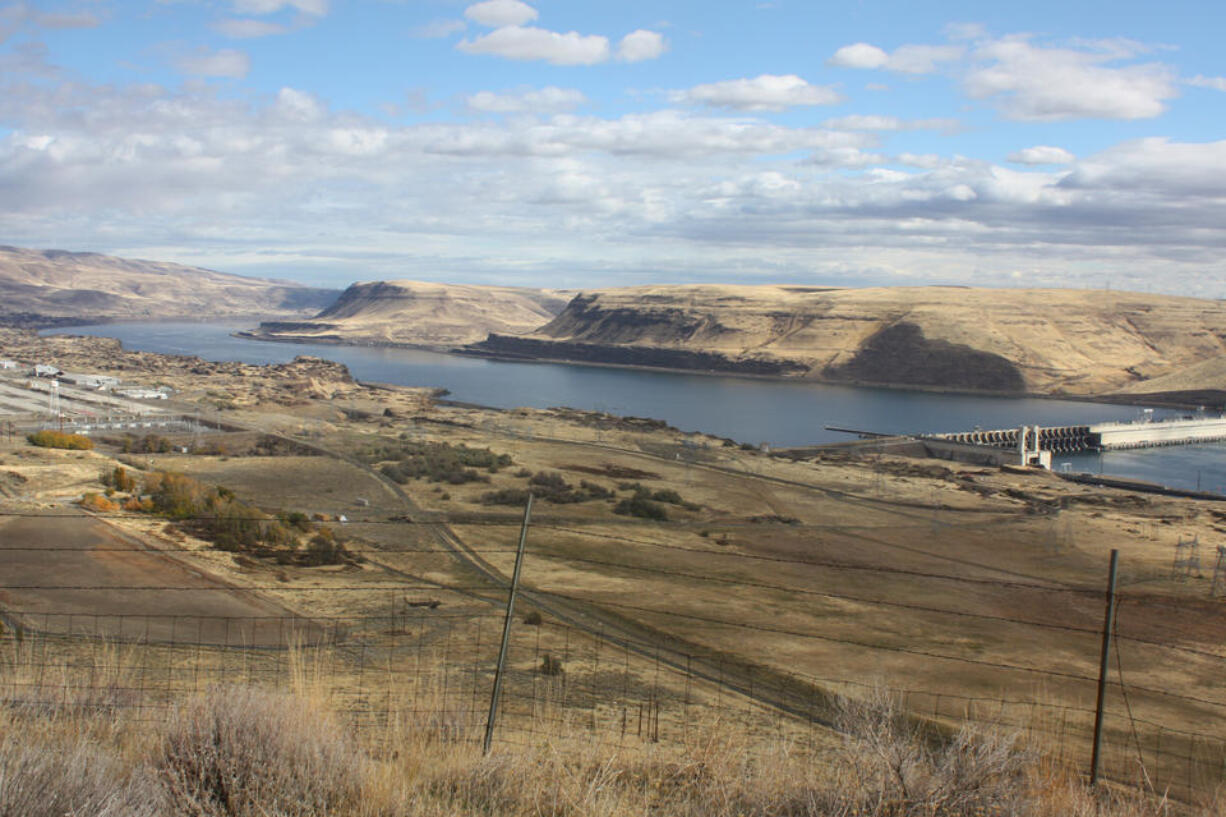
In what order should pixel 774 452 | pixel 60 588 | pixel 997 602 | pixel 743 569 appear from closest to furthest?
pixel 60 588, pixel 997 602, pixel 743 569, pixel 774 452

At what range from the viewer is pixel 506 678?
13062mm

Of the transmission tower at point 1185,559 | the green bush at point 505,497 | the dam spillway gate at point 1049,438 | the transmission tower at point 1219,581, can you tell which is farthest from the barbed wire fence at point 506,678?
the dam spillway gate at point 1049,438

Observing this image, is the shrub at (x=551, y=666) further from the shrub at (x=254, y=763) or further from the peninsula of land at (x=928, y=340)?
the peninsula of land at (x=928, y=340)

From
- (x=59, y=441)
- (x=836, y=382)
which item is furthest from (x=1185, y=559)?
(x=836, y=382)

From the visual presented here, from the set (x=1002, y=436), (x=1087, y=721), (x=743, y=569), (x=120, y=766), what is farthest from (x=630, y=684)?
(x=1002, y=436)

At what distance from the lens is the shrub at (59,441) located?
4006 cm

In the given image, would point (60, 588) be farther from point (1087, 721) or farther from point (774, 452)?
point (774, 452)

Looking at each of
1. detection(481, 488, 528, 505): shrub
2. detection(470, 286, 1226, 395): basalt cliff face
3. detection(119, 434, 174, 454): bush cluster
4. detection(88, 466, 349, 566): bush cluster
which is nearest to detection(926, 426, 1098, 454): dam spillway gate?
detection(470, 286, 1226, 395): basalt cliff face

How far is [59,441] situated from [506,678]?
35298mm

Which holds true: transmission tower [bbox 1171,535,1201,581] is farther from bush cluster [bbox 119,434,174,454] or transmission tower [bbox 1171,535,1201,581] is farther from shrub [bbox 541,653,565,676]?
bush cluster [bbox 119,434,174,454]

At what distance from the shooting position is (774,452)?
63.2 meters

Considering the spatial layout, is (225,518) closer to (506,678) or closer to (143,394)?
(506,678)

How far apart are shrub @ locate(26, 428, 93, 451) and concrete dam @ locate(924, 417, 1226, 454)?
56635mm

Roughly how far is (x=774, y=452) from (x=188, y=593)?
164ft
